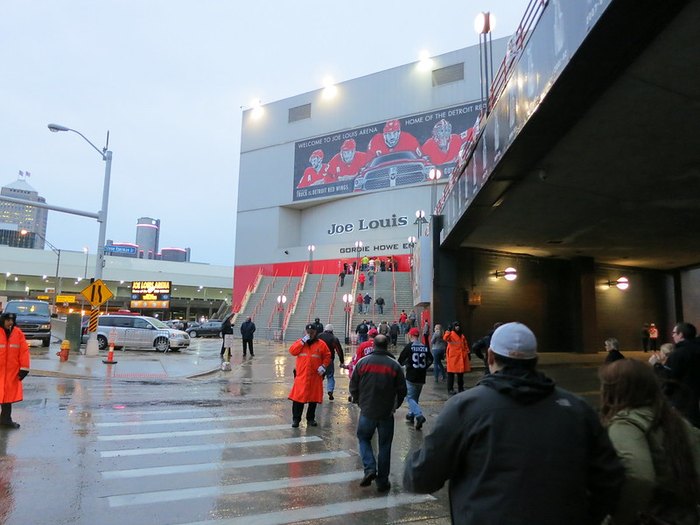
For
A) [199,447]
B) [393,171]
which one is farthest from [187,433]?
[393,171]

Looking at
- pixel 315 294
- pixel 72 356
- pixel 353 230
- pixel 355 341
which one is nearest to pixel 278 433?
pixel 72 356

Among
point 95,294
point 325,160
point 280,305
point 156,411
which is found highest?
point 325,160

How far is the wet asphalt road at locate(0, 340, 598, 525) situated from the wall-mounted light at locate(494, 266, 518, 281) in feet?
32.1

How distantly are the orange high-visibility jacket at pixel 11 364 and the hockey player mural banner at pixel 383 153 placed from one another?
40823 mm

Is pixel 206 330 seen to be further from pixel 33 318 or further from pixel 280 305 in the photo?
pixel 33 318

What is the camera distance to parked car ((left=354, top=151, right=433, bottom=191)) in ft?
157

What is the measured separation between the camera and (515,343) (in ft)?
7.55

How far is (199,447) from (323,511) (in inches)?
115

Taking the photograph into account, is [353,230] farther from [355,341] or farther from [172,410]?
[172,410]

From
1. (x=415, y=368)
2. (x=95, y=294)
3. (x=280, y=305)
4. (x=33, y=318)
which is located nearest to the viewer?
(x=415, y=368)

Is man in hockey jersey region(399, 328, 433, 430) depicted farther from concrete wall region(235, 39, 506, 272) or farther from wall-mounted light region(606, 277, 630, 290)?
concrete wall region(235, 39, 506, 272)

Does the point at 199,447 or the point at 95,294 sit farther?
the point at 95,294

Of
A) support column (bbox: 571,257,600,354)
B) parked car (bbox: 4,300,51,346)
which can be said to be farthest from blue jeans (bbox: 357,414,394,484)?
parked car (bbox: 4,300,51,346)

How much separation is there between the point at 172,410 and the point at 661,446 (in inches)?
362
